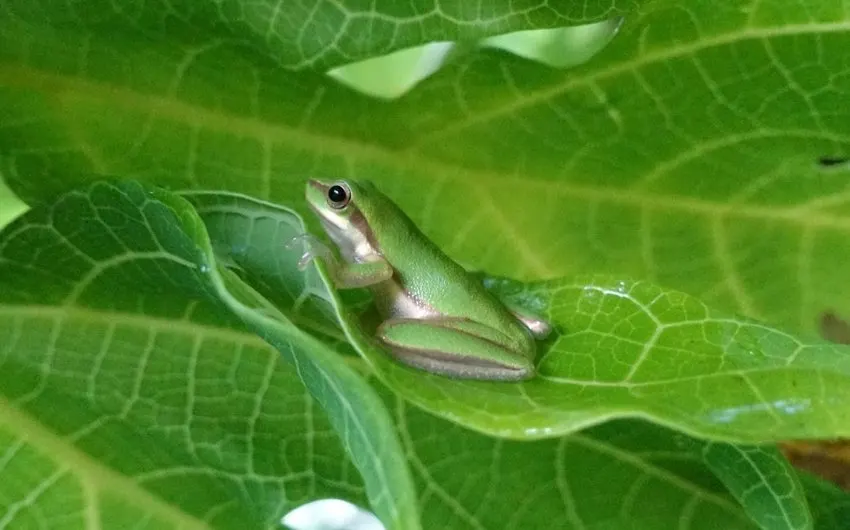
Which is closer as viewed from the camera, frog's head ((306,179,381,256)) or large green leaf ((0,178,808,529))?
large green leaf ((0,178,808,529))

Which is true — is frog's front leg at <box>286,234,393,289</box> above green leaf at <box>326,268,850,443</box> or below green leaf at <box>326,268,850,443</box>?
above

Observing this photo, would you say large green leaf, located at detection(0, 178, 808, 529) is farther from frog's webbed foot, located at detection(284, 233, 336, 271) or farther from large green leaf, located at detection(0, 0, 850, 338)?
large green leaf, located at detection(0, 0, 850, 338)

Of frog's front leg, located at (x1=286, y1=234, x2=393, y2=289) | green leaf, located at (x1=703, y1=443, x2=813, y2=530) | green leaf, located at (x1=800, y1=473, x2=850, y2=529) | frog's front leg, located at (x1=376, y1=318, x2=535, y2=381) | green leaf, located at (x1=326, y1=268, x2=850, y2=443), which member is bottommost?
green leaf, located at (x1=800, y1=473, x2=850, y2=529)

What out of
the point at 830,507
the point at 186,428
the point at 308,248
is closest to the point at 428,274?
the point at 308,248

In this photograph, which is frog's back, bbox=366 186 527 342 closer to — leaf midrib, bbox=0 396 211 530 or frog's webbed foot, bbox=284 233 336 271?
frog's webbed foot, bbox=284 233 336 271

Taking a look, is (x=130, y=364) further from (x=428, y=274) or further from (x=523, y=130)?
(x=523, y=130)

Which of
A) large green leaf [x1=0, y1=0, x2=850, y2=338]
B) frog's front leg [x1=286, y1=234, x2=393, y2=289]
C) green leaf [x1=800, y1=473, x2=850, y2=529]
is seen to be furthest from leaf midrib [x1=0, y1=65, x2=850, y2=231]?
green leaf [x1=800, y1=473, x2=850, y2=529]

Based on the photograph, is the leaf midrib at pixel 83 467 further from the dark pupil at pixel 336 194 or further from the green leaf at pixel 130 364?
the dark pupil at pixel 336 194
